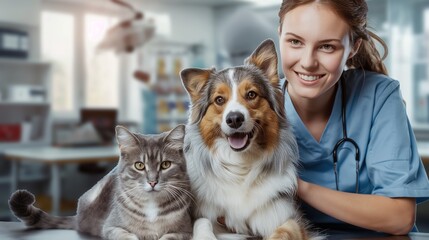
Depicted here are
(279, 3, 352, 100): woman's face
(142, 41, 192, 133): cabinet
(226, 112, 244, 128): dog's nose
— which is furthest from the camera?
(142, 41, 192, 133): cabinet

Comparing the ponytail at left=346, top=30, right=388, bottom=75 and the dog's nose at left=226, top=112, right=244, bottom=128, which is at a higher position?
the ponytail at left=346, top=30, right=388, bottom=75

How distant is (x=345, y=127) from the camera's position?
1.27 m

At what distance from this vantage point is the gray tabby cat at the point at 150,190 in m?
0.98

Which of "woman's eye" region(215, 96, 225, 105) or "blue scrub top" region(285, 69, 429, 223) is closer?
"woman's eye" region(215, 96, 225, 105)

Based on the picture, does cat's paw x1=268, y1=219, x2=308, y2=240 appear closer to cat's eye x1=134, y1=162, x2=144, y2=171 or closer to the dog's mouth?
the dog's mouth

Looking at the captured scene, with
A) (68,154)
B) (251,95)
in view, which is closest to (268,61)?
(251,95)

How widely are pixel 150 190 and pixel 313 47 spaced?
471 millimetres

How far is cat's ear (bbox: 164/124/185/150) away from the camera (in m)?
1.02

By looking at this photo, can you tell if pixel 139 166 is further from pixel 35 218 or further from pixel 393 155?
pixel 393 155

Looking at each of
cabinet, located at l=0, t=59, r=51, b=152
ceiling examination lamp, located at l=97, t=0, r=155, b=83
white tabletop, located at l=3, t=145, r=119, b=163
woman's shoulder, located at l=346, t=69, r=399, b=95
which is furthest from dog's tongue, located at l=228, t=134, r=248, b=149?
cabinet, located at l=0, t=59, r=51, b=152

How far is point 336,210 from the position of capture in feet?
3.75

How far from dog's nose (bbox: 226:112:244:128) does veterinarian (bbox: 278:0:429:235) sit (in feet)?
0.80

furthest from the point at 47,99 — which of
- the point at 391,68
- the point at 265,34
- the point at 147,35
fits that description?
the point at 265,34

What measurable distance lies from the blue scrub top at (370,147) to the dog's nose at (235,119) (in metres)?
0.34
